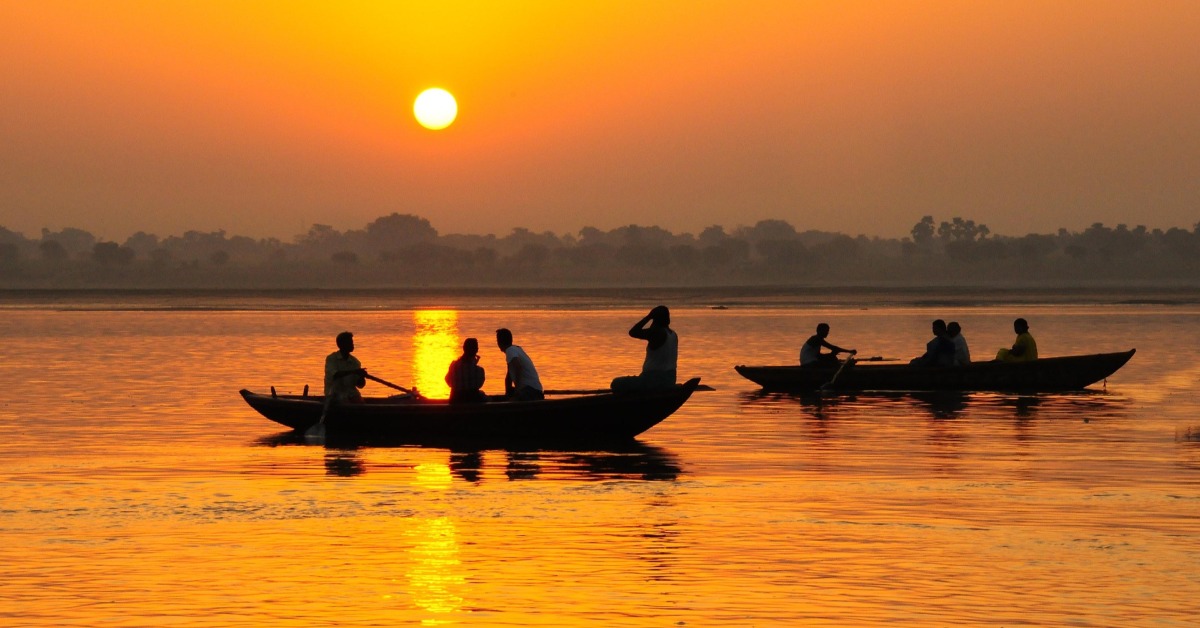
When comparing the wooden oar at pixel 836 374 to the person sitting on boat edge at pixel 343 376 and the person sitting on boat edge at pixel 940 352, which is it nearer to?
the person sitting on boat edge at pixel 940 352

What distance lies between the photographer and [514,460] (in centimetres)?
2423

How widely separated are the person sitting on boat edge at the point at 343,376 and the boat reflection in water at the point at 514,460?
28.2 inches

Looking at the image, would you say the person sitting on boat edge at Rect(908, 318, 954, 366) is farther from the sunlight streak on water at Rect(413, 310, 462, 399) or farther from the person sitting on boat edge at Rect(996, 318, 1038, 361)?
the sunlight streak on water at Rect(413, 310, 462, 399)

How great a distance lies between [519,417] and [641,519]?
27.1 ft

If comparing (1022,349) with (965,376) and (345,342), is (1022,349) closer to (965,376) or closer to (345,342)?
(965,376)

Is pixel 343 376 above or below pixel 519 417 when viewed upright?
above

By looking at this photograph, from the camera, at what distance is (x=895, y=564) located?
15.1m

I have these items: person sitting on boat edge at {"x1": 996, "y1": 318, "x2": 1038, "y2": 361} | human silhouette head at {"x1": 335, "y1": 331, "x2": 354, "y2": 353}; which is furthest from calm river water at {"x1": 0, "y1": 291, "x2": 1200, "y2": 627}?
human silhouette head at {"x1": 335, "y1": 331, "x2": 354, "y2": 353}

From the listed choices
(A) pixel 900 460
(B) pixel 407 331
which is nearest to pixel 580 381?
(A) pixel 900 460

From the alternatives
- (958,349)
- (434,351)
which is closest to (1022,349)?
(958,349)

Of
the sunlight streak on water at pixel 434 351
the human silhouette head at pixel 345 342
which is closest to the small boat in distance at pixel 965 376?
the sunlight streak on water at pixel 434 351

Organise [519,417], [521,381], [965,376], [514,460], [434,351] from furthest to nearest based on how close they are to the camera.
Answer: [434,351], [965,376], [521,381], [519,417], [514,460]

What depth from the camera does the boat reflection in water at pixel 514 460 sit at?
2238 centimetres

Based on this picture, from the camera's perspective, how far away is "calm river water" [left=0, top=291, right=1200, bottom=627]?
1352cm
